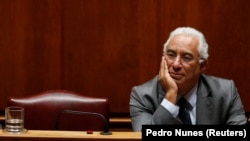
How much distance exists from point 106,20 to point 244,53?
1.06 m

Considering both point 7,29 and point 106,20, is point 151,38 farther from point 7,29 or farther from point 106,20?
point 7,29

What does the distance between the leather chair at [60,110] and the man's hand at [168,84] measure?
0.36 meters

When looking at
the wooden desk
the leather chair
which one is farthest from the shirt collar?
the wooden desk

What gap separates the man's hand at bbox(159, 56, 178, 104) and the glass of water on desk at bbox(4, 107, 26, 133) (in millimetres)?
801

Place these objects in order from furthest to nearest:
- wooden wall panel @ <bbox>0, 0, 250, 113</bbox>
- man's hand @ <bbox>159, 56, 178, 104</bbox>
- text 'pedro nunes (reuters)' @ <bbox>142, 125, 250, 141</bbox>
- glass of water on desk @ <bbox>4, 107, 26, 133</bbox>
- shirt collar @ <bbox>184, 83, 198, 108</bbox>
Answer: wooden wall panel @ <bbox>0, 0, 250, 113</bbox> → shirt collar @ <bbox>184, 83, 198, 108</bbox> → man's hand @ <bbox>159, 56, 178, 104</bbox> → glass of water on desk @ <bbox>4, 107, 26, 133</bbox> → text 'pedro nunes (reuters)' @ <bbox>142, 125, 250, 141</bbox>

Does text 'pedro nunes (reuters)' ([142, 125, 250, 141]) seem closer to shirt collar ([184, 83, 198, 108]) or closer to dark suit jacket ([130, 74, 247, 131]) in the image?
dark suit jacket ([130, 74, 247, 131])

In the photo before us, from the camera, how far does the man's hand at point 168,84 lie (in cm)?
245

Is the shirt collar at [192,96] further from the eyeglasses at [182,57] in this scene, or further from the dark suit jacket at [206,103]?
the eyeglasses at [182,57]

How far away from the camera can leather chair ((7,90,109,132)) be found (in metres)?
2.64

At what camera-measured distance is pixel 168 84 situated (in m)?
2.49

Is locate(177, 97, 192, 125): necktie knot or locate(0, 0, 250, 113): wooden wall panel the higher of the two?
locate(0, 0, 250, 113): wooden wall panel

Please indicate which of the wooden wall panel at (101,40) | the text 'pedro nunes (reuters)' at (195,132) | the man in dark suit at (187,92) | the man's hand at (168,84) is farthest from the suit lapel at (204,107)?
the wooden wall panel at (101,40)

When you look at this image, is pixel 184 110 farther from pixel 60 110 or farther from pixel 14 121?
pixel 14 121

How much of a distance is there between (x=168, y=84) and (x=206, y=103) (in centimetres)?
24
